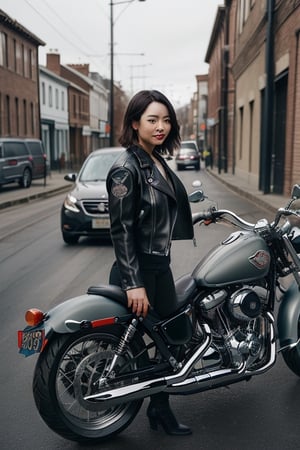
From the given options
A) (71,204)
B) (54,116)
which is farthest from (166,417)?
(54,116)

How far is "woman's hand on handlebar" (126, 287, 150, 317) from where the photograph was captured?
2918 millimetres

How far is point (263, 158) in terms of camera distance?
17391 mm

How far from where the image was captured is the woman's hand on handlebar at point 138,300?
9.57 ft

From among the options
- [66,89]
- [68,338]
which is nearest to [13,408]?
[68,338]

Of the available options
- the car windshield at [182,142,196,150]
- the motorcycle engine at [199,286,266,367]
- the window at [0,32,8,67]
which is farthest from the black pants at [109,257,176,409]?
the car windshield at [182,142,196,150]

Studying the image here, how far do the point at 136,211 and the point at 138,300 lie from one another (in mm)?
464

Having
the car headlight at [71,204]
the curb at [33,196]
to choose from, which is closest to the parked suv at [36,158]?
the curb at [33,196]

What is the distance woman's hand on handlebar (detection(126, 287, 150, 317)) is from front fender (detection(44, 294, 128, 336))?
0.12m

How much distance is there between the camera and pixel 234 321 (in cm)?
334

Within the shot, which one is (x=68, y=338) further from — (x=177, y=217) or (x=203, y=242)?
(x=203, y=242)

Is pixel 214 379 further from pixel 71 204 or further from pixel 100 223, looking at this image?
pixel 71 204

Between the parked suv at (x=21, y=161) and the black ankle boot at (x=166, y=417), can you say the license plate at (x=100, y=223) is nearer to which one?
the black ankle boot at (x=166, y=417)

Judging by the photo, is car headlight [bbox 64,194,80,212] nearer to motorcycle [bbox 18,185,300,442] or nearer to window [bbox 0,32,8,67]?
motorcycle [bbox 18,185,300,442]

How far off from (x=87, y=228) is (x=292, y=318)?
6.23 meters
